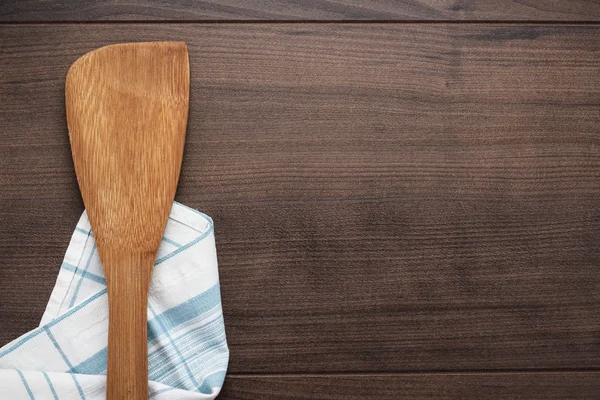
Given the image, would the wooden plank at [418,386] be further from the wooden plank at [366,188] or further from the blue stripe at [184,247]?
the blue stripe at [184,247]

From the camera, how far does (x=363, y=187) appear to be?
19.6 inches

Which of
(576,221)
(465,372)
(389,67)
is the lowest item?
(465,372)

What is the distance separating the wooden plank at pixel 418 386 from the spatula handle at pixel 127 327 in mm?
74

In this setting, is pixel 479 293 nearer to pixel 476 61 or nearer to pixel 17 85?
pixel 476 61

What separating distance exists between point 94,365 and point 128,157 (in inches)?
6.5

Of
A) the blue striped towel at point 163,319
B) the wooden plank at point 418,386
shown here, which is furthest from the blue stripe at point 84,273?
the wooden plank at point 418,386

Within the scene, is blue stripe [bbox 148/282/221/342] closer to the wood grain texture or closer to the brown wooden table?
the brown wooden table

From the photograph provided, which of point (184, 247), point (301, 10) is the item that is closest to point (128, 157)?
point (184, 247)

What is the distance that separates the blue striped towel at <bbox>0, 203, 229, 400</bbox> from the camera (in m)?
0.47

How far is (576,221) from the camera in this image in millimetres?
505

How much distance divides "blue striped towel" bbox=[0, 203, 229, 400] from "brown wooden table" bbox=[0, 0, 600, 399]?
1cm

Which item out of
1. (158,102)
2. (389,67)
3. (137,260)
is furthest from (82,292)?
(389,67)

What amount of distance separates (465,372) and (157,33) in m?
0.38

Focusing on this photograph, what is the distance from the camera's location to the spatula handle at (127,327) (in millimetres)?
452
